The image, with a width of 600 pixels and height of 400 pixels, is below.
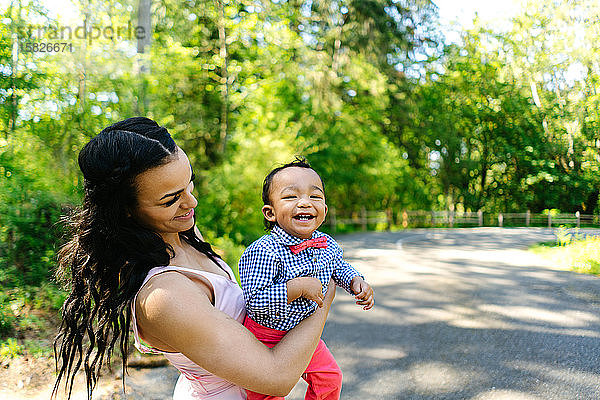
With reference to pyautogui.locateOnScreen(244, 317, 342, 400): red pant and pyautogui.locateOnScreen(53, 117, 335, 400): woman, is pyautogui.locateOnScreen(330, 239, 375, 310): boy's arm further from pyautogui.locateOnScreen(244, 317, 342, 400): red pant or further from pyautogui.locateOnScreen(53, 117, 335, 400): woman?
pyautogui.locateOnScreen(53, 117, 335, 400): woman

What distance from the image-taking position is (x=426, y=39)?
40.9 ft

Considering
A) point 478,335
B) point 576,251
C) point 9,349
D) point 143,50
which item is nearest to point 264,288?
point 576,251

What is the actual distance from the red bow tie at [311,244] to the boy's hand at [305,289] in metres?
0.18

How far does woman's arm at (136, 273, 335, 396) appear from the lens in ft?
3.46

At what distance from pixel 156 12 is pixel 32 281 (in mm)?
7261

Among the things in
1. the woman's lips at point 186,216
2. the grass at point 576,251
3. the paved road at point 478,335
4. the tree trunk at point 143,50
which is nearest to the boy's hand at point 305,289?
the woman's lips at point 186,216

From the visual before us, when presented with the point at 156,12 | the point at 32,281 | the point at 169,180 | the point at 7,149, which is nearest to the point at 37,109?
the point at 7,149

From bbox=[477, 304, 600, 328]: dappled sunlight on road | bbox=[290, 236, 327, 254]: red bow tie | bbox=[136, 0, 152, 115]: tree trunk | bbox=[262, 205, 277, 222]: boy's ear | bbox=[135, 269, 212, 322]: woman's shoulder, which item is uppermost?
bbox=[136, 0, 152, 115]: tree trunk

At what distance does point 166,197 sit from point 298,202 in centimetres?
56

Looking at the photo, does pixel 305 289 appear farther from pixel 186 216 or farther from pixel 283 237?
pixel 186 216

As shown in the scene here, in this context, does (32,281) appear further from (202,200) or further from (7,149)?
(202,200)

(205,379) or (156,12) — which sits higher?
(156,12)

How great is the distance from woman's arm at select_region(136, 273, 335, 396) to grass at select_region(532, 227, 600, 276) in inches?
90.8

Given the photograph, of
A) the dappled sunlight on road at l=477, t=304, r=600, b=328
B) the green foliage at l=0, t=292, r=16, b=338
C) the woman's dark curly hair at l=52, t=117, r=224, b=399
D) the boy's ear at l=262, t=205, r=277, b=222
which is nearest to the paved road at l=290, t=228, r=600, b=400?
the dappled sunlight on road at l=477, t=304, r=600, b=328
